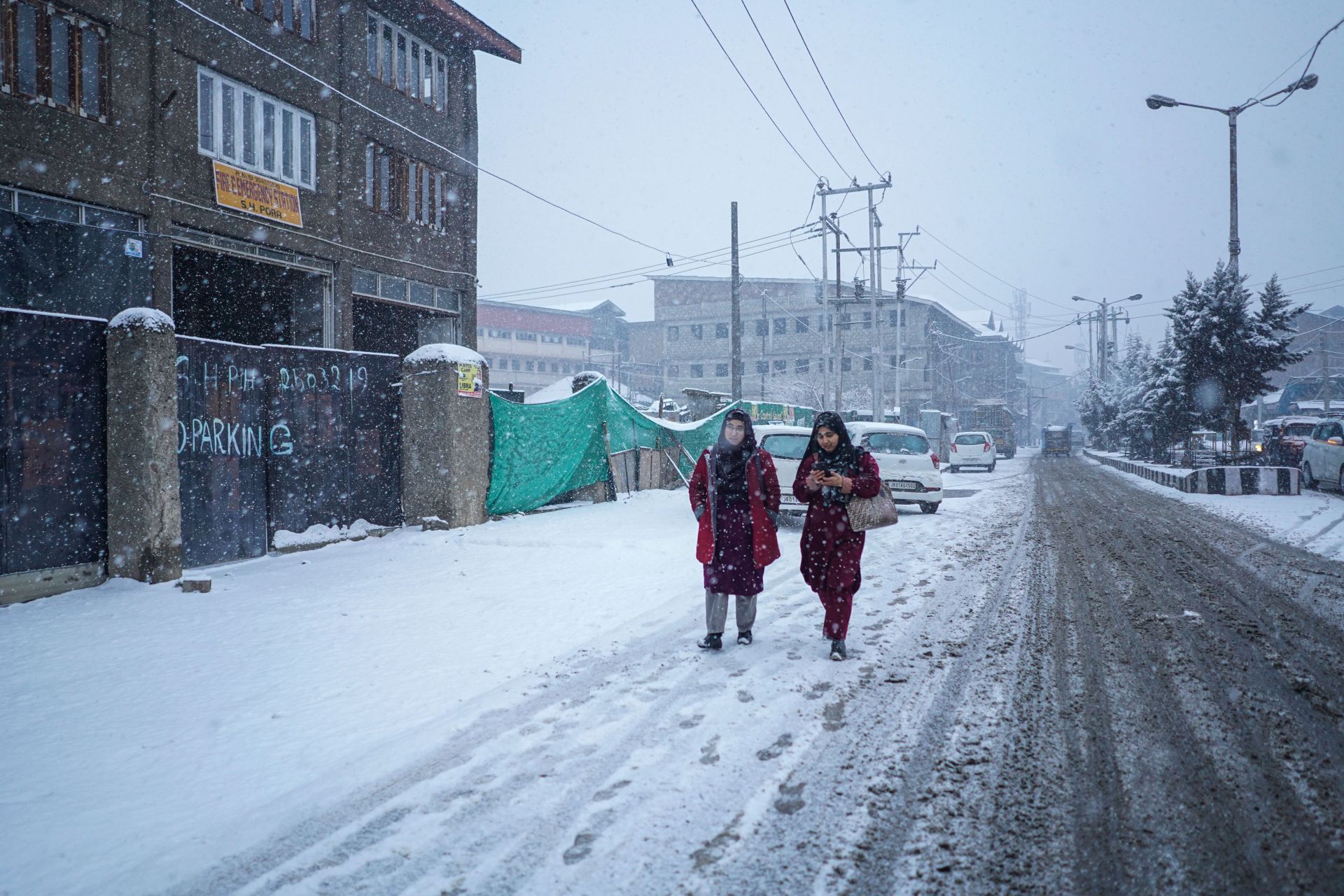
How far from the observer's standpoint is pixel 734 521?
5.58 meters

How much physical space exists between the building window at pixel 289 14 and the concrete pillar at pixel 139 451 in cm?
1082

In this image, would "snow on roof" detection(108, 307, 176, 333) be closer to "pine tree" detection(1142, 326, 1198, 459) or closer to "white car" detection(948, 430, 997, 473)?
"pine tree" detection(1142, 326, 1198, 459)

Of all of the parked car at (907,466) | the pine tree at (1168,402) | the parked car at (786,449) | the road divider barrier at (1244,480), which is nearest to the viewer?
the parked car at (786,449)

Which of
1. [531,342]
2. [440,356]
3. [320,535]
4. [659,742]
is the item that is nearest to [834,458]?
[659,742]

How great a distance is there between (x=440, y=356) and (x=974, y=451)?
27.8 m

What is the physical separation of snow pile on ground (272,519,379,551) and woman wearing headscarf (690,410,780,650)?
5382 millimetres

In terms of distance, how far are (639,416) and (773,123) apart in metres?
11.0

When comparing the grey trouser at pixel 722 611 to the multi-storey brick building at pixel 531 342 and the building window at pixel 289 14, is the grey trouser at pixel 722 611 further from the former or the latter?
the multi-storey brick building at pixel 531 342

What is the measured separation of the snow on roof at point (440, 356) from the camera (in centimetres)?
1052

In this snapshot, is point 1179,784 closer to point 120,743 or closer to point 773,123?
point 120,743

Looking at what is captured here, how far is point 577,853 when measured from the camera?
115 inches

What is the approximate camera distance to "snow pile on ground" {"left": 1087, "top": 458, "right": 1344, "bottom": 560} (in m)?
10.7

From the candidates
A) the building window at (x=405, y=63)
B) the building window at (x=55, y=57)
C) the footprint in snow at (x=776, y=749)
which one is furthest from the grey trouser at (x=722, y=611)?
the building window at (x=405, y=63)

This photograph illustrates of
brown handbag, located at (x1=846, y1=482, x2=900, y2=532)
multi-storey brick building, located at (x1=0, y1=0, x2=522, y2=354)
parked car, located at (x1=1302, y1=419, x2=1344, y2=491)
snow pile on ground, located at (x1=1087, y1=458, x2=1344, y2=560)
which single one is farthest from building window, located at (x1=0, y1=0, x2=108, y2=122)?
parked car, located at (x1=1302, y1=419, x2=1344, y2=491)
